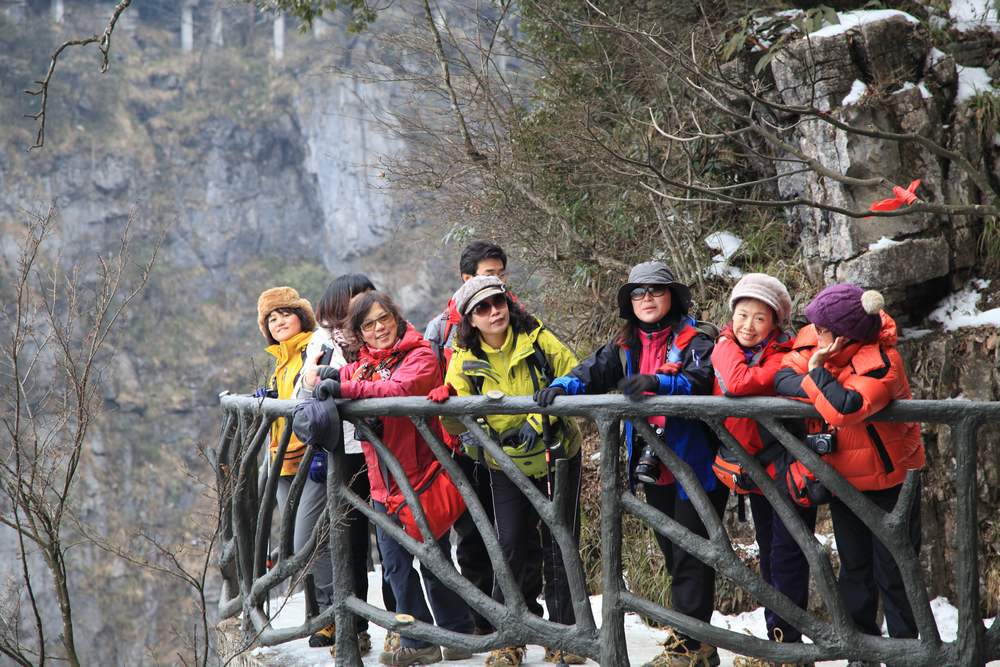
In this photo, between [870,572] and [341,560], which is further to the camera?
[341,560]

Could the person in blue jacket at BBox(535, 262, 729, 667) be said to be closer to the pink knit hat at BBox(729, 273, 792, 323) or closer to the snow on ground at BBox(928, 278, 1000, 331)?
the pink knit hat at BBox(729, 273, 792, 323)

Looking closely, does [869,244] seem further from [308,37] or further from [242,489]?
[308,37]

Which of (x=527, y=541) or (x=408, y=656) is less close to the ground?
(x=527, y=541)

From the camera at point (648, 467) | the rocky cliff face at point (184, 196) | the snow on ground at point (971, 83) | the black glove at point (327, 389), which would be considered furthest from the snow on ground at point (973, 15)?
the rocky cliff face at point (184, 196)

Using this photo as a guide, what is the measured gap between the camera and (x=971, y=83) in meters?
6.02

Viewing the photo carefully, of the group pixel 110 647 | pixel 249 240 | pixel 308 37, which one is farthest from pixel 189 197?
pixel 110 647

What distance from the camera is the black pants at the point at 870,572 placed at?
308 cm

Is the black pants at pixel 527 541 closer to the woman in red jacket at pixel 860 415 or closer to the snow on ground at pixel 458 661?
the snow on ground at pixel 458 661

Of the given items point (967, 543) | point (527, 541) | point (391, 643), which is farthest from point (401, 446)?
point (967, 543)

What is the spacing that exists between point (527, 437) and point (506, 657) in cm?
88

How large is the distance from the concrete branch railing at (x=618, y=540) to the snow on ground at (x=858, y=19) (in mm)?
3740

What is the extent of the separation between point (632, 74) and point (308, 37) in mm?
55594

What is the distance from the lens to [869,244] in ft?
19.2

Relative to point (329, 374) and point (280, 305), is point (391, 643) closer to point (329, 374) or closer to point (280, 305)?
point (329, 374)
